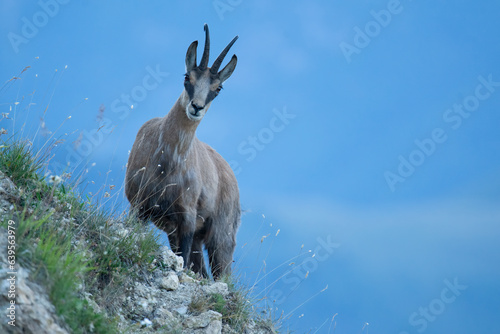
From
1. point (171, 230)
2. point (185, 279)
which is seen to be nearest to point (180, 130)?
point (171, 230)

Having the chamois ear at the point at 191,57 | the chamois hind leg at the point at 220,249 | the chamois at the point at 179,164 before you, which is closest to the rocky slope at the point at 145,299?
the chamois at the point at 179,164

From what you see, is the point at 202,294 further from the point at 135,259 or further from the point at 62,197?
the point at 62,197

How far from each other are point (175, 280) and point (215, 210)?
341cm

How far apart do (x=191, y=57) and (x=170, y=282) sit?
11.9 feet

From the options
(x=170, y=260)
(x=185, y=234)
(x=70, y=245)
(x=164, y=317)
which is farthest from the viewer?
(x=185, y=234)

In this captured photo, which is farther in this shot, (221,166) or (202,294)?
(221,166)

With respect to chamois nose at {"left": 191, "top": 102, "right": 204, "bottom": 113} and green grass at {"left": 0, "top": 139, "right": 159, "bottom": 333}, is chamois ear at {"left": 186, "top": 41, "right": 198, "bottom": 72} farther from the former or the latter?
green grass at {"left": 0, "top": 139, "right": 159, "bottom": 333}

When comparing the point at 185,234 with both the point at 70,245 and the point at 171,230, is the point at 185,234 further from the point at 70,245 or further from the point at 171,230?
the point at 70,245

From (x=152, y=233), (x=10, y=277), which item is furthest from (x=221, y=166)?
(x=10, y=277)

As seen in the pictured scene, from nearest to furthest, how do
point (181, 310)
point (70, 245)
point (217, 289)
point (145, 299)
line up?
point (70, 245)
point (145, 299)
point (181, 310)
point (217, 289)

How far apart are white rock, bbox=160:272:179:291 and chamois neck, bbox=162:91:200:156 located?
8.17ft

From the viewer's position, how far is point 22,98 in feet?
17.9

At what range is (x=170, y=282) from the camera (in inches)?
195

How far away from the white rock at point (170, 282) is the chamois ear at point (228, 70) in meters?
3.47
